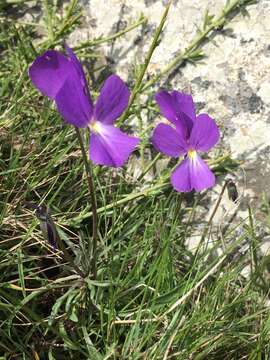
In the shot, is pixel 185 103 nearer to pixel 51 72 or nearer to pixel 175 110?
pixel 175 110

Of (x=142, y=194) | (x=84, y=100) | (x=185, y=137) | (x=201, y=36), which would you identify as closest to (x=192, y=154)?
(x=185, y=137)

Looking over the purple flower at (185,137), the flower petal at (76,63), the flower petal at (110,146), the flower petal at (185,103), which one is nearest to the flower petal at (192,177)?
the purple flower at (185,137)

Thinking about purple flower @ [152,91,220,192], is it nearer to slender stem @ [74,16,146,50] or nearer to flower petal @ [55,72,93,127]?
flower petal @ [55,72,93,127]

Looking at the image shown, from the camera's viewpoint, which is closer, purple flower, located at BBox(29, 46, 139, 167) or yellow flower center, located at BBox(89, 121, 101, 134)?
purple flower, located at BBox(29, 46, 139, 167)

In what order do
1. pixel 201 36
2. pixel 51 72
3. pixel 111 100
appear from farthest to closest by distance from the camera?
pixel 201 36
pixel 111 100
pixel 51 72

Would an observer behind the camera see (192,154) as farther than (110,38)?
No

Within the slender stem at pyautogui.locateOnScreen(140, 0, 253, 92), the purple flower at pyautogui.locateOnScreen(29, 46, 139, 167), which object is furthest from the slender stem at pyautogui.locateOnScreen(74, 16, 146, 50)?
the purple flower at pyautogui.locateOnScreen(29, 46, 139, 167)

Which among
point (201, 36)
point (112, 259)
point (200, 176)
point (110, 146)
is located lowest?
point (112, 259)
